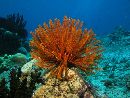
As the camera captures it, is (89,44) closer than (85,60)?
No

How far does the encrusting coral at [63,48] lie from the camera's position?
15.5 ft

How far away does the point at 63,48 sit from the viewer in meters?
4.68

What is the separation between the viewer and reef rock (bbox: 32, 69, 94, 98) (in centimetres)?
455

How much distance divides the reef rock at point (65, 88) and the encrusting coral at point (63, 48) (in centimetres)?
13

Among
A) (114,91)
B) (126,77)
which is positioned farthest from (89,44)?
(126,77)

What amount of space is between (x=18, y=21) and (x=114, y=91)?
34.0 feet

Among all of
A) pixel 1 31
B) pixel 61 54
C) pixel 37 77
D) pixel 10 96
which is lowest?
pixel 10 96

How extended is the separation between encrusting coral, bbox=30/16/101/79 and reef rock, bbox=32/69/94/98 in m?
0.13

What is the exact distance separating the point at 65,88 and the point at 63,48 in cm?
80

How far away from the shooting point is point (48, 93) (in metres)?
4.57

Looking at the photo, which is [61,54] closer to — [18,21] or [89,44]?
[89,44]

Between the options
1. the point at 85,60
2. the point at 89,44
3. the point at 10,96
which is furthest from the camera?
the point at 89,44

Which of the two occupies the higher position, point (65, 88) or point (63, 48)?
point (63, 48)

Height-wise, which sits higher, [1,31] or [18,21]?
[18,21]
